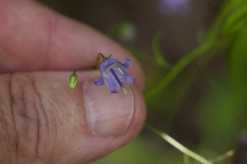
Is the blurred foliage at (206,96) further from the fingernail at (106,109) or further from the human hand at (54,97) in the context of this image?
the fingernail at (106,109)

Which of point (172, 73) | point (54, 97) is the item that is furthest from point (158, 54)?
point (54, 97)

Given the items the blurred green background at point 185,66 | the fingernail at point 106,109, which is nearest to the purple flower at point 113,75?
the fingernail at point 106,109

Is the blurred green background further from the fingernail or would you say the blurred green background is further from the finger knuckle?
the finger knuckle

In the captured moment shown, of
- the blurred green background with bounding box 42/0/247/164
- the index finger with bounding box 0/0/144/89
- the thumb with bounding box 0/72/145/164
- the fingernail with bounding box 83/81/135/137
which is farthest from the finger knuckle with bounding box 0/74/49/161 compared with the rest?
the blurred green background with bounding box 42/0/247/164

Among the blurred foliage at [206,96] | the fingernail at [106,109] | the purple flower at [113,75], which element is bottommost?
the blurred foliage at [206,96]

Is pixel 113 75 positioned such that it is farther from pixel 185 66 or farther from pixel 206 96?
pixel 206 96

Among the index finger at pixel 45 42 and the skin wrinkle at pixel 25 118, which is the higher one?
the index finger at pixel 45 42

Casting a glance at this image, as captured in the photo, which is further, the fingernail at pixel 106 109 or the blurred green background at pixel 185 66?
the blurred green background at pixel 185 66

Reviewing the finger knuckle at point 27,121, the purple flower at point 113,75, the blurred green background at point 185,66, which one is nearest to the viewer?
the finger knuckle at point 27,121
